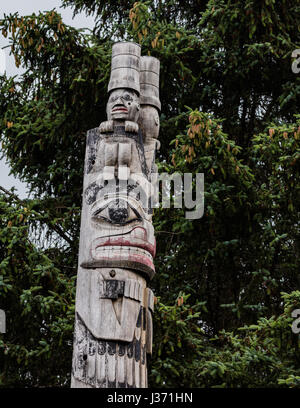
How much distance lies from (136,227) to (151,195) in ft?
1.90

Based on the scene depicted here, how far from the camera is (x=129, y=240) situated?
6.46 metres

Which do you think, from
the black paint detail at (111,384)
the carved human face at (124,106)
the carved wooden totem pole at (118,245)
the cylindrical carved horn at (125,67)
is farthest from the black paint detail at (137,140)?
the black paint detail at (111,384)

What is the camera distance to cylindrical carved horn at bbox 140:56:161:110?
25.8 feet

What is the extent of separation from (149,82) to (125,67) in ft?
1.66

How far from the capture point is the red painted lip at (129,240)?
21.1 feet

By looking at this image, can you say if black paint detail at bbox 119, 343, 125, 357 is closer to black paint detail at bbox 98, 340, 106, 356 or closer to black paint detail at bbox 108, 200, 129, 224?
black paint detail at bbox 98, 340, 106, 356

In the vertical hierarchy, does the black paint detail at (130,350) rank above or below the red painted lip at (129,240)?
below

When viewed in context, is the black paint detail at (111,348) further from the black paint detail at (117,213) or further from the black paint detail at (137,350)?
the black paint detail at (117,213)

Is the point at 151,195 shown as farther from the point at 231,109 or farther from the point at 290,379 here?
the point at 231,109

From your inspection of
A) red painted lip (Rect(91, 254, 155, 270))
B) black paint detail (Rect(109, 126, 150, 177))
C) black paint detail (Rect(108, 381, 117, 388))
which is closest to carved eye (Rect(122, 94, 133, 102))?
black paint detail (Rect(109, 126, 150, 177))

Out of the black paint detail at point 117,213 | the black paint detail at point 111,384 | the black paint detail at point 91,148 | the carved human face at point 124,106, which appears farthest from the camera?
the carved human face at point 124,106

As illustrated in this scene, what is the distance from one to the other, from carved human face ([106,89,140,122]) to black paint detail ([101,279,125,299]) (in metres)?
1.92

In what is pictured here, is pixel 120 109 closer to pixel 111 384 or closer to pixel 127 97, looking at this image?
pixel 127 97

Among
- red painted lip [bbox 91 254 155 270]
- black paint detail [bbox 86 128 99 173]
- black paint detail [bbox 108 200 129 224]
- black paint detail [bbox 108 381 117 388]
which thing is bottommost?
black paint detail [bbox 108 381 117 388]
